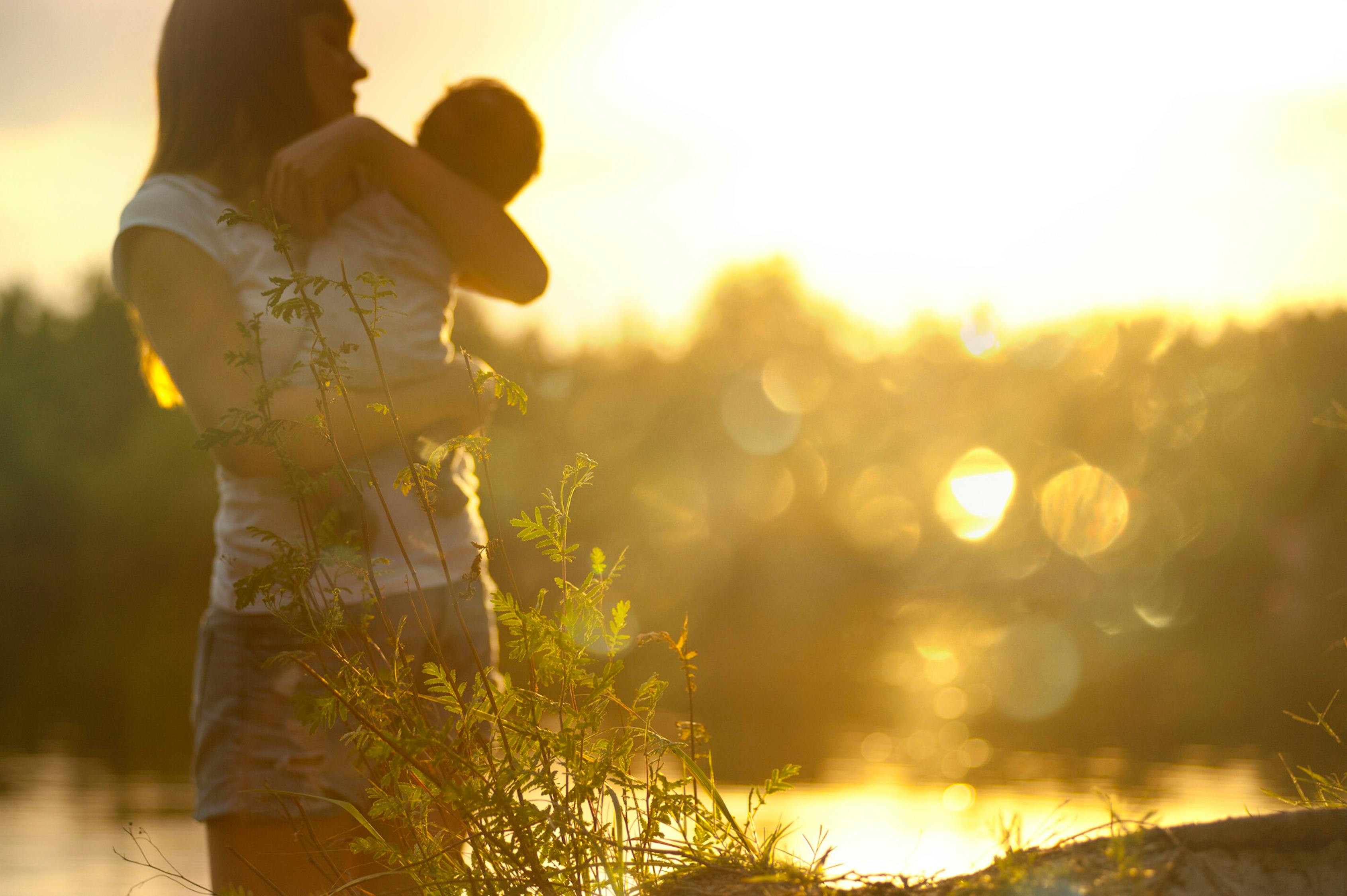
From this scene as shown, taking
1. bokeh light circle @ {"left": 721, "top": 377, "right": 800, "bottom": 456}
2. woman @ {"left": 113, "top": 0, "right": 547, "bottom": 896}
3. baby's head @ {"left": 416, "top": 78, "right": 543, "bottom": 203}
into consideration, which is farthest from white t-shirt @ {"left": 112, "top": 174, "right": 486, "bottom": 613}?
bokeh light circle @ {"left": 721, "top": 377, "right": 800, "bottom": 456}

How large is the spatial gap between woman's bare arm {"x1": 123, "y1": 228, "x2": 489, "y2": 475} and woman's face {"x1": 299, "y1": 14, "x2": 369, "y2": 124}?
1.72ft

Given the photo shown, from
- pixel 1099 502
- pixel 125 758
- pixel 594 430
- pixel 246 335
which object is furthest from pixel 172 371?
pixel 1099 502

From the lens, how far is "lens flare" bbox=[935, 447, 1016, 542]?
42.1 metres

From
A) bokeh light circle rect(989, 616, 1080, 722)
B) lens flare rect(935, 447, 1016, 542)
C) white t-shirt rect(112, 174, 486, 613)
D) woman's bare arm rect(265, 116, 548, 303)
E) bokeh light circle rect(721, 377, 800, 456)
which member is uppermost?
bokeh light circle rect(721, 377, 800, 456)

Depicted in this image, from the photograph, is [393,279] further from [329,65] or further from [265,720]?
[265,720]

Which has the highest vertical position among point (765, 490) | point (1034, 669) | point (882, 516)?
point (765, 490)

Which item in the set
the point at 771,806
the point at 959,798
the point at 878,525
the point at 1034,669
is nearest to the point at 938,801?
the point at 959,798

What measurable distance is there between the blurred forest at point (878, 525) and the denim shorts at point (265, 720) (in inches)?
788

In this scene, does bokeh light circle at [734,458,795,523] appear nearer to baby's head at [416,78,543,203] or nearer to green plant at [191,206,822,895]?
baby's head at [416,78,543,203]

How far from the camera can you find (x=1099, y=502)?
4081 centimetres

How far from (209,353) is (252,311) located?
0.42 feet

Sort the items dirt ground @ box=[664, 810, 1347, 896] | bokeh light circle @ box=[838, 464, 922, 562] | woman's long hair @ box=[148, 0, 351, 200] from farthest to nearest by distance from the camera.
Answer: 1. bokeh light circle @ box=[838, 464, 922, 562]
2. woman's long hair @ box=[148, 0, 351, 200]
3. dirt ground @ box=[664, 810, 1347, 896]

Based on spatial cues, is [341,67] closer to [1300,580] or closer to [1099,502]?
[1300,580]

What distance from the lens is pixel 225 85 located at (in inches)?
84.7
